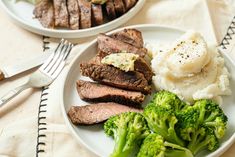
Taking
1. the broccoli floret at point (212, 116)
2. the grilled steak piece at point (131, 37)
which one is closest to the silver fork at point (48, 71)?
the grilled steak piece at point (131, 37)

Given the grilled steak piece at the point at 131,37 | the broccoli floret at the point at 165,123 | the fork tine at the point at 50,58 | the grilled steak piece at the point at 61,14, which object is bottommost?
the broccoli floret at the point at 165,123

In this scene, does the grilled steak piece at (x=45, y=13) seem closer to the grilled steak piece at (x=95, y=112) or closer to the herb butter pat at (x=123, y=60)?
the herb butter pat at (x=123, y=60)

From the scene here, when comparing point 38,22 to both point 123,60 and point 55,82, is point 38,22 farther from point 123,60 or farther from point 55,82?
point 123,60

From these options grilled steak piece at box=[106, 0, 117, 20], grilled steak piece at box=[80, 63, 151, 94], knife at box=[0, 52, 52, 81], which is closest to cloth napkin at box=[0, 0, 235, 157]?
knife at box=[0, 52, 52, 81]

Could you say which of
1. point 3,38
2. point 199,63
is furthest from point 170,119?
point 3,38

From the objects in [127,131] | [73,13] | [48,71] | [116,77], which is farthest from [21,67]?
[127,131]

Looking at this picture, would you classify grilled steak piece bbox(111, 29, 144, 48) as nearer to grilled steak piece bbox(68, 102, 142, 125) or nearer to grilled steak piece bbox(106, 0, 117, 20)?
grilled steak piece bbox(106, 0, 117, 20)
